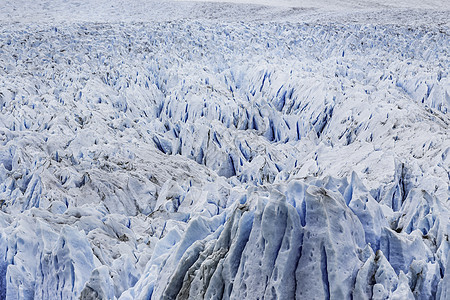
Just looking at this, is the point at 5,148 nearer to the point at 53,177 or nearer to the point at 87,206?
the point at 53,177

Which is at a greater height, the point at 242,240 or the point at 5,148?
the point at 242,240

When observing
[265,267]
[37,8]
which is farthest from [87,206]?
[37,8]

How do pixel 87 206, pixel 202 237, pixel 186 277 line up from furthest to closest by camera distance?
1. pixel 87 206
2. pixel 202 237
3. pixel 186 277

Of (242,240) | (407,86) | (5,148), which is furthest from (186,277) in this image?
(407,86)

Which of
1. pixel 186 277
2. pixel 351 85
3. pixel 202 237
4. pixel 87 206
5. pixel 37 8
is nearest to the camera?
pixel 186 277

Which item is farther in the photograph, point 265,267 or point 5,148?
point 5,148

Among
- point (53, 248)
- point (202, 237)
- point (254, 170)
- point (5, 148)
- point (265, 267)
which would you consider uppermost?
point (265, 267)
